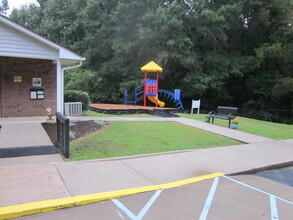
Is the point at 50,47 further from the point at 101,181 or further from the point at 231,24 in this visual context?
the point at 231,24

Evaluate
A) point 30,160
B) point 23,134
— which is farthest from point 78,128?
point 30,160

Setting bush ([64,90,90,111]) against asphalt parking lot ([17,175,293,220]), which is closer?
asphalt parking lot ([17,175,293,220])

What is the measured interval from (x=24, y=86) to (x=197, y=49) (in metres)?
18.3

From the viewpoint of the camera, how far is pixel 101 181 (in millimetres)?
4820

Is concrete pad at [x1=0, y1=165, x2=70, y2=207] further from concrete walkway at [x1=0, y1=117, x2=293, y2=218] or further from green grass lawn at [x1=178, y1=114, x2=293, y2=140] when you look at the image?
green grass lawn at [x1=178, y1=114, x2=293, y2=140]

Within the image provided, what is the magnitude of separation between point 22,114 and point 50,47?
3.31 meters

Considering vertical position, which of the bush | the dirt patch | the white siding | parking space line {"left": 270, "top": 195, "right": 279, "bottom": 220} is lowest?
parking space line {"left": 270, "top": 195, "right": 279, "bottom": 220}

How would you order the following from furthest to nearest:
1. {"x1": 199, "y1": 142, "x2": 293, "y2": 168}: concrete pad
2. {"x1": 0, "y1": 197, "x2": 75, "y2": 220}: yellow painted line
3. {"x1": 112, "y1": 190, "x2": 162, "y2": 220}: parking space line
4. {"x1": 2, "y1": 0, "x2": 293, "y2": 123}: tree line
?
{"x1": 2, "y1": 0, "x2": 293, "y2": 123}: tree line → {"x1": 199, "y1": 142, "x2": 293, "y2": 168}: concrete pad → {"x1": 112, "y1": 190, "x2": 162, "y2": 220}: parking space line → {"x1": 0, "y1": 197, "x2": 75, "y2": 220}: yellow painted line

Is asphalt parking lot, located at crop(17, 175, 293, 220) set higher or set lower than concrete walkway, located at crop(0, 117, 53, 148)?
lower

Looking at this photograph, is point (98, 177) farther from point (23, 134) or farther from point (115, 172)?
point (23, 134)

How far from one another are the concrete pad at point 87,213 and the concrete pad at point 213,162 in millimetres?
2812

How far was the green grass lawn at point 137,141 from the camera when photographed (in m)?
6.99

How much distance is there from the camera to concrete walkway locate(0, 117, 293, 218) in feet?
14.1

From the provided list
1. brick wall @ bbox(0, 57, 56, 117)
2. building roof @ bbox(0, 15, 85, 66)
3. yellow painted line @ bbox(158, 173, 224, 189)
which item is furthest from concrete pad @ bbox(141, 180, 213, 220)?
brick wall @ bbox(0, 57, 56, 117)
